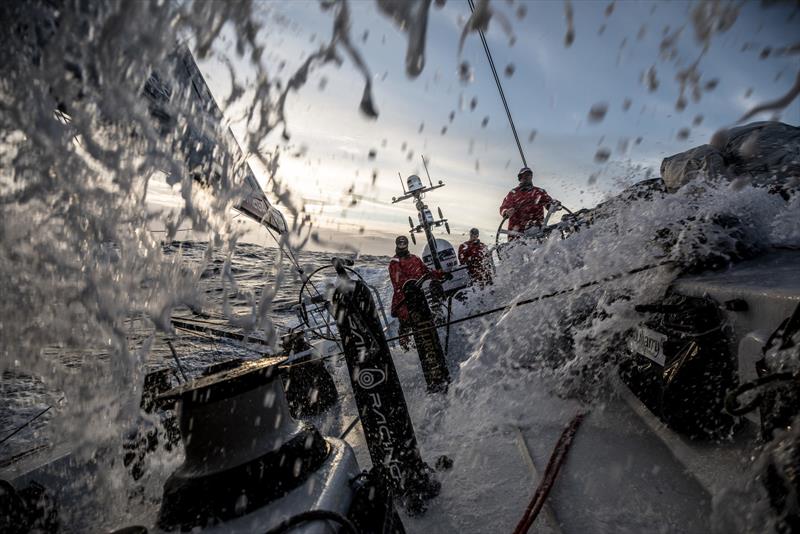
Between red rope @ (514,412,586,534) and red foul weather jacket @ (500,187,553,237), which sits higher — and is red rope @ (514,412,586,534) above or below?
below

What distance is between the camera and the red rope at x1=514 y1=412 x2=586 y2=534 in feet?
7.69

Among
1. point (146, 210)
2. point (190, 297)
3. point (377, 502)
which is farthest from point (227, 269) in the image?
point (377, 502)

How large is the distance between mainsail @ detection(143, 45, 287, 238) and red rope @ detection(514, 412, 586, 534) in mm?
4017

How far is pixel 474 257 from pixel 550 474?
9.39 meters

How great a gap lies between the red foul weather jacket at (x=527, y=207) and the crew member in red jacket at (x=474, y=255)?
3.46 m

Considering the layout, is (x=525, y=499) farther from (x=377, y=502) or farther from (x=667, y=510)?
(x=377, y=502)

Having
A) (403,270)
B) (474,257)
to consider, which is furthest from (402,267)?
(474,257)

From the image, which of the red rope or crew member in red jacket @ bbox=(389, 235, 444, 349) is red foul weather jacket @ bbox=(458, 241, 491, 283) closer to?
crew member in red jacket @ bbox=(389, 235, 444, 349)

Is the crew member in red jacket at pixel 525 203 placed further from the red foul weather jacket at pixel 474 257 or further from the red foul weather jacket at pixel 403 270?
the red foul weather jacket at pixel 474 257

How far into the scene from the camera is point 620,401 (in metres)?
4.10

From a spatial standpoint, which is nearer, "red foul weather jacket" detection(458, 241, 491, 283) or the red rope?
the red rope

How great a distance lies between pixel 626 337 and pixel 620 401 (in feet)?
2.71

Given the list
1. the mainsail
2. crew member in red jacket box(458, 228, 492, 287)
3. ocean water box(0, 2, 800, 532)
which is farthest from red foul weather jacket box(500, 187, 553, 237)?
the mainsail

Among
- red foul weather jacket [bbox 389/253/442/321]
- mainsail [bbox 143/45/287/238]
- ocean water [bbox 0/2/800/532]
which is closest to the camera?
ocean water [bbox 0/2/800/532]
